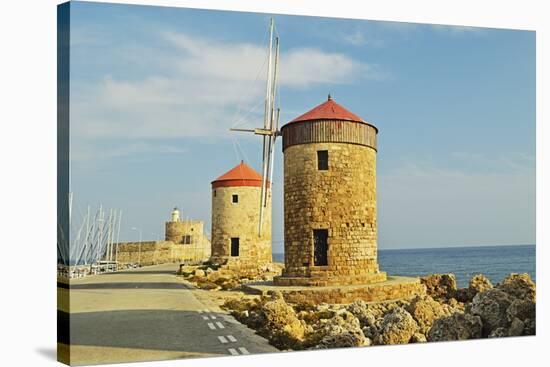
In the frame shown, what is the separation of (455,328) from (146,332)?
504 cm

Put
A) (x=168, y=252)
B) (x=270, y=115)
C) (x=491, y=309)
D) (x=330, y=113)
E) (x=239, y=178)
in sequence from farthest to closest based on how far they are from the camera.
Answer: (x=168, y=252) → (x=239, y=178) → (x=270, y=115) → (x=330, y=113) → (x=491, y=309)

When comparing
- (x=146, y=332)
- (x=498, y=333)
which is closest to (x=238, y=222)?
(x=498, y=333)

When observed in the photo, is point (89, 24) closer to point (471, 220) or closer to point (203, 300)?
point (203, 300)

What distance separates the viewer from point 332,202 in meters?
13.2

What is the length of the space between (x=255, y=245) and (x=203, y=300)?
359 inches

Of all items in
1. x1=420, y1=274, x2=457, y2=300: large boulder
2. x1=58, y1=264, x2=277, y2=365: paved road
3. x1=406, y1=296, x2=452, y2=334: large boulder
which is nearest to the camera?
x1=58, y1=264, x2=277, y2=365: paved road

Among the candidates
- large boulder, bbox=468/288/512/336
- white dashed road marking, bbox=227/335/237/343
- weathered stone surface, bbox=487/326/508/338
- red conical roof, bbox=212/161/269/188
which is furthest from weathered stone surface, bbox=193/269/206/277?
weathered stone surface, bbox=487/326/508/338

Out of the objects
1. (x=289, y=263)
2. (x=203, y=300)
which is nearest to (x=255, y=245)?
(x=289, y=263)

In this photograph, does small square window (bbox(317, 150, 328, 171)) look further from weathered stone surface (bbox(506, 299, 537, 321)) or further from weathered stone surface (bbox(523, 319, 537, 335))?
weathered stone surface (bbox(523, 319, 537, 335))

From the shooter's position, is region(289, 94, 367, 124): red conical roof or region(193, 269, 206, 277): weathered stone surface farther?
region(193, 269, 206, 277): weathered stone surface

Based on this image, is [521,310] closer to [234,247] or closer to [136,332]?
[136,332]

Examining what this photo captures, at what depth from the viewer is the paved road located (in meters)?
8.31

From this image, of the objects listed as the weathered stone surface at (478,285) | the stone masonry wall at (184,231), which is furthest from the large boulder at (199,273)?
the stone masonry wall at (184,231)

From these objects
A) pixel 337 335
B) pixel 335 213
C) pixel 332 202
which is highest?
pixel 332 202
